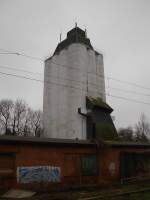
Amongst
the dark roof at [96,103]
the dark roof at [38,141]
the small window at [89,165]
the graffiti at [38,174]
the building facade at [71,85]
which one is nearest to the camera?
the dark roof at [38,141]

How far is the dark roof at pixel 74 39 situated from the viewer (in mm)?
38325

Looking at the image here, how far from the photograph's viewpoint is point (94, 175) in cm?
2053

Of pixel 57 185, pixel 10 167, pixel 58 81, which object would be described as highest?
pixel 58 81

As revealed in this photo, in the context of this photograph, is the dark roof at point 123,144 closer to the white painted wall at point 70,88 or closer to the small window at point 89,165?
the small window at point 89,165

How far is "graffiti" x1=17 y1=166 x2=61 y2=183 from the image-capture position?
16.9 metres

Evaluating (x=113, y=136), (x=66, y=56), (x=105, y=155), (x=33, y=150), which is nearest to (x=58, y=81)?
(x=66, y=56)

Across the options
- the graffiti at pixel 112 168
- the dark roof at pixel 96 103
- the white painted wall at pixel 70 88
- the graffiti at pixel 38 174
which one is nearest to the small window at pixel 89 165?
the graffiti at pixel 112 168

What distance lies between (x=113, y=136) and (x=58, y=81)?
11.0 meters

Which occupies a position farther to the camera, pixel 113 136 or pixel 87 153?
pixel 113 136

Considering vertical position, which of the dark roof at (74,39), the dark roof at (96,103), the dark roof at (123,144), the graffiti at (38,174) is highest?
the dark roof at (74,39)

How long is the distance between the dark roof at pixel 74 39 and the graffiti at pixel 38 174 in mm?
23583

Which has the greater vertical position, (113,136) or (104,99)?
(104,99)

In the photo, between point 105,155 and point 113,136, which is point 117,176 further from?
point 113,136

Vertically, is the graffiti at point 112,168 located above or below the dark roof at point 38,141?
below
